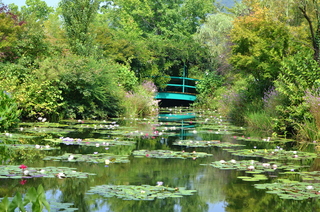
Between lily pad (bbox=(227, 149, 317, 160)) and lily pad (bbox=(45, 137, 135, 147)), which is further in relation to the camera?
lily pad (bbox=(45, 137, 135, 147))

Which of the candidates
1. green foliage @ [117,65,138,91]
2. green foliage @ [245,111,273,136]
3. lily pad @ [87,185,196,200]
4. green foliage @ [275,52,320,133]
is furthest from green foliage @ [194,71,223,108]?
lily pad @ [87,185,196,200]

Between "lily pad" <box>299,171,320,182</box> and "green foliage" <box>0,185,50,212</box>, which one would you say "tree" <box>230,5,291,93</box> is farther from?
"green foliage" <box>0,185,50,212</box>

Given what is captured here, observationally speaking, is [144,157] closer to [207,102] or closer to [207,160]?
[207,160]

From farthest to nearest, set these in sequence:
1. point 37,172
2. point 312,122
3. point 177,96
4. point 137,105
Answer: point 177,96, point 137,105, point 312,122, point 37,172

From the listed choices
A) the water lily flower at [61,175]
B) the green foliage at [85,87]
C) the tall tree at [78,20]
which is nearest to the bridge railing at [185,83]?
the tall tree at [78,20]

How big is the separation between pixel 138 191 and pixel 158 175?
3.39ft

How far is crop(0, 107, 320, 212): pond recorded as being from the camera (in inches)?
164

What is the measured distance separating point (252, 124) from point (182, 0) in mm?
30449

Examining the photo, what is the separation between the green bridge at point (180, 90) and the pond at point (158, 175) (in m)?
21.4

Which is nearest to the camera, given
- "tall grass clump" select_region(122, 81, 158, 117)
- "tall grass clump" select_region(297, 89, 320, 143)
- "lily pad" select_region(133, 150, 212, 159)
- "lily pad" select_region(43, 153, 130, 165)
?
"lily pad" select_region(43, 153, 130, 165)

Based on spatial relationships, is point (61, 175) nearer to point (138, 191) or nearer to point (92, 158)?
point (138, 191)

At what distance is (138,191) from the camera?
4.46 metres

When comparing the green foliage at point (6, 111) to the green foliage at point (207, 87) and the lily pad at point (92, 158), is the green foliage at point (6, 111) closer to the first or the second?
the lily pad at point (92, 158)

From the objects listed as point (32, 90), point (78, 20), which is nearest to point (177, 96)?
point (78, 20)
